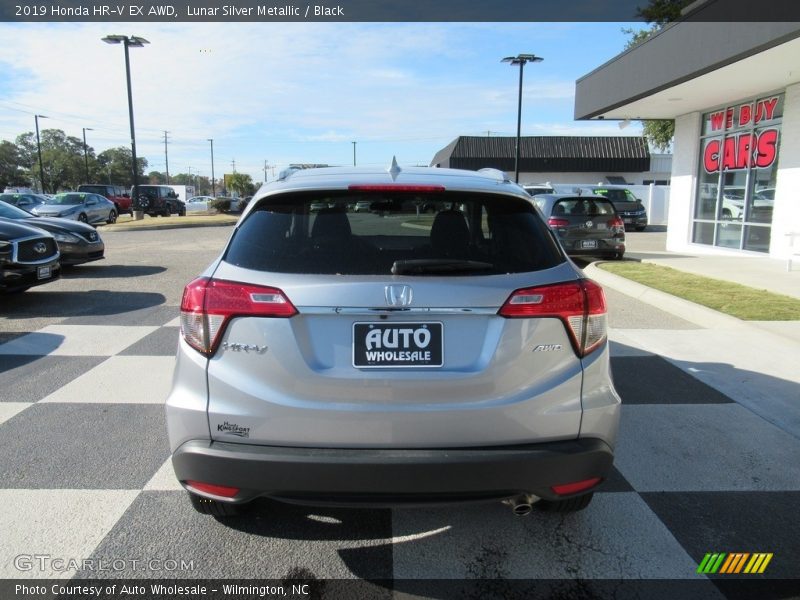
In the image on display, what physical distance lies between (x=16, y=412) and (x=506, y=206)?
392 cm

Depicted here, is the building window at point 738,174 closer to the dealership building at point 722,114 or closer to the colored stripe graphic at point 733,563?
the dealership building at point 722,114

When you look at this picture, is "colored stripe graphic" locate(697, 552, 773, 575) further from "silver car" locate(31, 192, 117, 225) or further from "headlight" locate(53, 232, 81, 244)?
"silver car" locate(31, 192, 117, 225)

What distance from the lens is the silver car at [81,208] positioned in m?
24.4

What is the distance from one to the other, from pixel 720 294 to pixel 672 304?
93 centimetres

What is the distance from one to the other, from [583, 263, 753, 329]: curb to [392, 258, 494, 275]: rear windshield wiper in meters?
5.81

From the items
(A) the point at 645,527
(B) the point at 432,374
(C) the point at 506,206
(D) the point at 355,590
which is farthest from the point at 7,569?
(A) the point at 645,527

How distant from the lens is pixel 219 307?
2412 mm

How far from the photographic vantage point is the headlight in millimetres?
10852

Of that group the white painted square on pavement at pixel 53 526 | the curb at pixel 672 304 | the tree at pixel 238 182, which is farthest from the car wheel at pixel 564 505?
the tree at pixel 238 182

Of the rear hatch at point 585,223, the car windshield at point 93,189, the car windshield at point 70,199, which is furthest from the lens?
the car windshield at point 93,189

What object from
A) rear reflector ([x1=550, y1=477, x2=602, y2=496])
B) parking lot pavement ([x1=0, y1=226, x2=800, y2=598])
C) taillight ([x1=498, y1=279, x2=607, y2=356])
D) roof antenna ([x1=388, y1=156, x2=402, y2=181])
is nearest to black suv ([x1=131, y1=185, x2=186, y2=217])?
parking lot pavement ([x1=0, y1=226, x2=800, y2=598])

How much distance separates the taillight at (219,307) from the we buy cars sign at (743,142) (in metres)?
14.3

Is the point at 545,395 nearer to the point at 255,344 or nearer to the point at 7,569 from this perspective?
the point at 255,344

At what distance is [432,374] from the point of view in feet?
7.63
